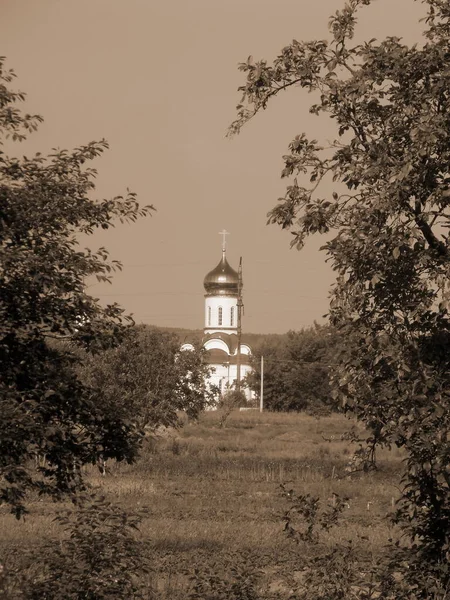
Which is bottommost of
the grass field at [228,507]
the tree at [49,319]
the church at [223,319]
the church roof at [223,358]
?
the grass field at [228,507]

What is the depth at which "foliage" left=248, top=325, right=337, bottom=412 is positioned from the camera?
7912 centimetres

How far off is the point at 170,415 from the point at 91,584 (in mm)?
18214

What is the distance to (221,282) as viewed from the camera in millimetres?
105750

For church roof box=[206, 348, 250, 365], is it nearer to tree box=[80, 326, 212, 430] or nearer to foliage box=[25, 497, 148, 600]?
tree box=[80, 326, 212, 430]

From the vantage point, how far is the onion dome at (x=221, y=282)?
4112 inches

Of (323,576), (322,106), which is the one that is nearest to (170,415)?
(323,576)

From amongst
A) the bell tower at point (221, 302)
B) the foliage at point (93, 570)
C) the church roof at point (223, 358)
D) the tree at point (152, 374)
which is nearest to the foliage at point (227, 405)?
the church roof at point (223, 358)

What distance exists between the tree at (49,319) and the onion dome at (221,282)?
9560cm

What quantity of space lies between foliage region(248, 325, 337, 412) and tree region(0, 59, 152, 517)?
222 feet

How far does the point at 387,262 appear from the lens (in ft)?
21.3

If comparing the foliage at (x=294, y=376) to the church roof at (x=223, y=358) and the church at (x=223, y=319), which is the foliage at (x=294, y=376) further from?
the church at (x=223, y=319)

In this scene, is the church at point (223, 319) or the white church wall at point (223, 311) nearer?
the church at point (223, 319)

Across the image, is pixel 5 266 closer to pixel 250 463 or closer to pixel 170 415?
pixel 170 415

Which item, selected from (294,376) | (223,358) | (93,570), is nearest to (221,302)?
(223,358)
